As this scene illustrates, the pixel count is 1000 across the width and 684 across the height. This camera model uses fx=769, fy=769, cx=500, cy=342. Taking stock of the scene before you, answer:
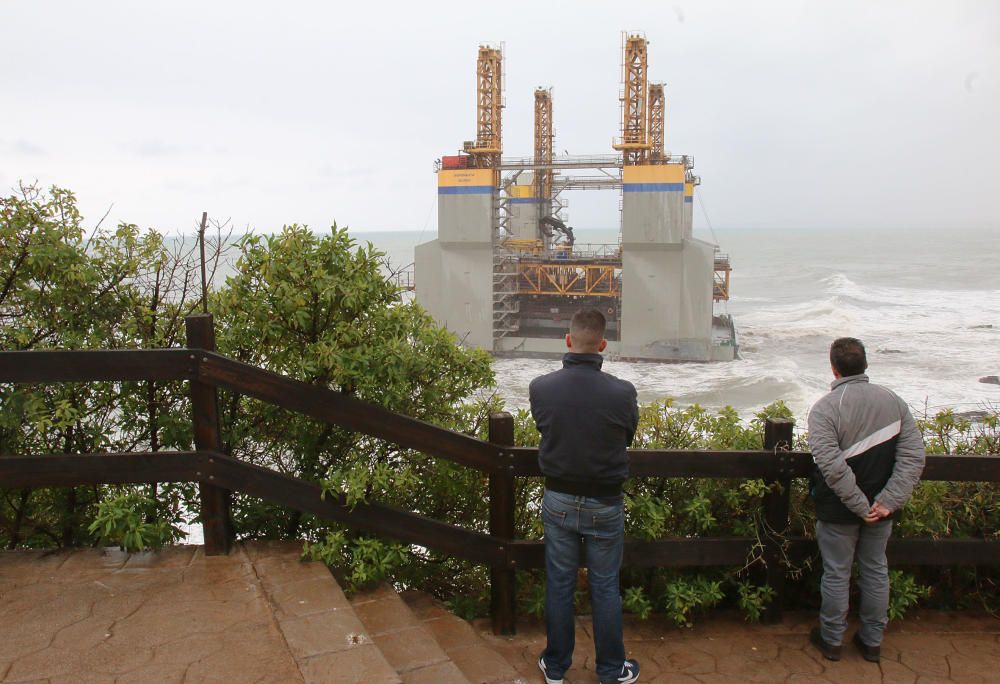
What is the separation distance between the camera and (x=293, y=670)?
2625 mm

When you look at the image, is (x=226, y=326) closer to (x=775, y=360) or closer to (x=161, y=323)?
(x=161, y=323)

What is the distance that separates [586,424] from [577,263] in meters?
38.5

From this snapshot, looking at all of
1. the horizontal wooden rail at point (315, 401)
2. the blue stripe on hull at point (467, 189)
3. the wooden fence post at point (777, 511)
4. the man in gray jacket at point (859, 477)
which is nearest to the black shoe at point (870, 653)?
the man in gray jacket at point (859, 477)

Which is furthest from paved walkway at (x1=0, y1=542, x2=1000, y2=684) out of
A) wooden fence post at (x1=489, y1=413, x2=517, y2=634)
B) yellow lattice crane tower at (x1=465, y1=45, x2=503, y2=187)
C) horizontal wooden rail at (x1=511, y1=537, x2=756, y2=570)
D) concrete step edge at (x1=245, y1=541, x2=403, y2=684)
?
yellow lattice crane tower at (x1=465, y1=45, x2=503, y2=187)

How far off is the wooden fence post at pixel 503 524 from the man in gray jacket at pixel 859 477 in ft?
4.31

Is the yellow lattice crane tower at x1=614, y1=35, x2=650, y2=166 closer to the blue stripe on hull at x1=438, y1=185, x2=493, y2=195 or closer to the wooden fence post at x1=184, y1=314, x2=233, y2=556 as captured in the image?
the blue stripe on hull at x1=438, y1=185, x2=493, y2=195

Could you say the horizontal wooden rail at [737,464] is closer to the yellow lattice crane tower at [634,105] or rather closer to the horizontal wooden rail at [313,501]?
the horizontal wooden rail at [313,501]

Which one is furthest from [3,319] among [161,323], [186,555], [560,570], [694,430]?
[694,430]

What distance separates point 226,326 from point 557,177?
45.7 meters

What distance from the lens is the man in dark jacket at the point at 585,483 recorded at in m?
2.99

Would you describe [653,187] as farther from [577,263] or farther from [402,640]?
[402,640]

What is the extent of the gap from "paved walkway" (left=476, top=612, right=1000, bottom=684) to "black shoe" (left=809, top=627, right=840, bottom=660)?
27 millimetres

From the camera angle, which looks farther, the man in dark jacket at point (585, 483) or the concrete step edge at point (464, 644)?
the concrete step edge at point (464, 644)

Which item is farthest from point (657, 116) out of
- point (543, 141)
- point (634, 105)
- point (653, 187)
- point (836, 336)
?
point (653, 187)
